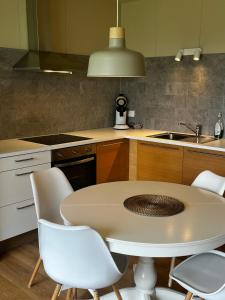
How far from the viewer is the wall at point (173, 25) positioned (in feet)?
11.2

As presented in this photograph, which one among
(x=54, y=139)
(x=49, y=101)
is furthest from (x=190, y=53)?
(x=54, y=139)

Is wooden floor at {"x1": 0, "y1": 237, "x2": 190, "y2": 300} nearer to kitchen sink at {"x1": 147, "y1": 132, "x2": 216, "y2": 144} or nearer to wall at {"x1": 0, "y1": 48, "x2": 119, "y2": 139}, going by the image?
wall at {"x1": 0, "y1": 48, "x2": 119, "y2": 139}

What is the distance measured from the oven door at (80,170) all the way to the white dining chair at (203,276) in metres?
1.64

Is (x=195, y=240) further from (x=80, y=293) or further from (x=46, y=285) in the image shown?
(x=46, y=285)

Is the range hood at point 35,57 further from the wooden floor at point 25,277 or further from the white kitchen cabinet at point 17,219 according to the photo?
the wooden floor at point 25,277

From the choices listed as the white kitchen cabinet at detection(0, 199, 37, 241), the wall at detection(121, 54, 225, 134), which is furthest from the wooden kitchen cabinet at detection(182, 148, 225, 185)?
the white kitchen cabinet at detection(0, 199, 37, 241)

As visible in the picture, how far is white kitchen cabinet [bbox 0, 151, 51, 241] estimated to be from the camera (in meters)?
2.72

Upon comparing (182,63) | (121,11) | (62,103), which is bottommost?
(62,103)

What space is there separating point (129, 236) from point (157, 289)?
3.10ft

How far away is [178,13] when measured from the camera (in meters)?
3.64

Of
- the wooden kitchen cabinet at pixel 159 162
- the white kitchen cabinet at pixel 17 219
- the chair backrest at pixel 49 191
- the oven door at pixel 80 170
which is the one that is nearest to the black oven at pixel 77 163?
the oven door at pixel 80 170

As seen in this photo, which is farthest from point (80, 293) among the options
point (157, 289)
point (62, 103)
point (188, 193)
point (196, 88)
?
point (196, 88)

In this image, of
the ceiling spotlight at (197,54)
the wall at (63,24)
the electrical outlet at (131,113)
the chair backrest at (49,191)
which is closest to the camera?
the chair backrest at (49,191)

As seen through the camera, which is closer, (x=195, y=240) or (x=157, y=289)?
(x=195, y=240)
